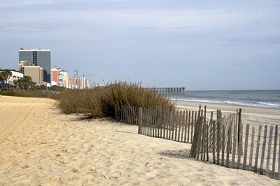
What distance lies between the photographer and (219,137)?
8.11 m

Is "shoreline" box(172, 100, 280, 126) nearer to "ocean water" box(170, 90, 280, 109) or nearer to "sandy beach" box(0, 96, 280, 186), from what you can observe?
"ocean water" box(170, 90, 280, 109)

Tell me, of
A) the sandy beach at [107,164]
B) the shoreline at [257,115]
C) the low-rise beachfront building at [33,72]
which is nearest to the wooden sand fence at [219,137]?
the sandy beach at [107,164]

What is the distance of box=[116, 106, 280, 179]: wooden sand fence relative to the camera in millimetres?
7484

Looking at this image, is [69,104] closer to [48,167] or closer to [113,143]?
[113,143]

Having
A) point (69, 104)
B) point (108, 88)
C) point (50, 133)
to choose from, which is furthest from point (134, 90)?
point (69, 104)

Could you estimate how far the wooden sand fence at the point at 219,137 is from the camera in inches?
295

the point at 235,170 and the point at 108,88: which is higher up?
the point at 108,88

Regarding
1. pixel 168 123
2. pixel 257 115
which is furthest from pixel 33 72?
pixel 168 123

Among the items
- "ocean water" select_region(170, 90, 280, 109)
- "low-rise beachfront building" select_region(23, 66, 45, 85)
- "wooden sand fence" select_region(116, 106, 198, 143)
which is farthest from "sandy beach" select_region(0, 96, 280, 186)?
"low-rise beachfront building" select_region(23, 66, 45, 85)

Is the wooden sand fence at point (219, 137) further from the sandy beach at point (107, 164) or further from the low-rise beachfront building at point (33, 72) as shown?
the low-rise beachfront building at point (33, 72)

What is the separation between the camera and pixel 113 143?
10.9 m

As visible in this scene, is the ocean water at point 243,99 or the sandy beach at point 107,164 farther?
the ocean water at point 243,99

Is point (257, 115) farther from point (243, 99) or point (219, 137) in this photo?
point (243, 99)

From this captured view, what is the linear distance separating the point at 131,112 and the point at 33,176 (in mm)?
8874
